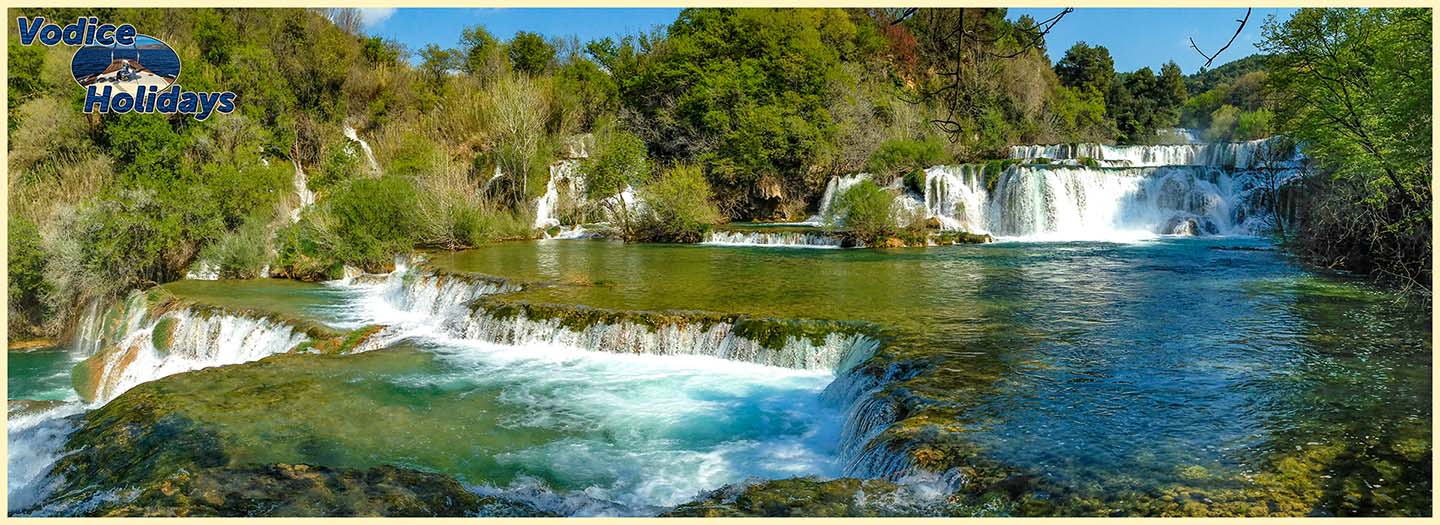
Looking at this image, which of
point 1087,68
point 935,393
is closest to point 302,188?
point 935,393

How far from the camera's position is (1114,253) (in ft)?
66.9

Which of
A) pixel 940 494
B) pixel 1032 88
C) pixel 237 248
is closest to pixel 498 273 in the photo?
pixel 237 248

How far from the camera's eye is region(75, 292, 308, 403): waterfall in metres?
12.2

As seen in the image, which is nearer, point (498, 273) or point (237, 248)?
point (498, 273)

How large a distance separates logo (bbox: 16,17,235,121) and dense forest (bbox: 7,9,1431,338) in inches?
20.2

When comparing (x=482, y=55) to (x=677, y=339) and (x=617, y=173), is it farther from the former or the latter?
(x=677, y=339)

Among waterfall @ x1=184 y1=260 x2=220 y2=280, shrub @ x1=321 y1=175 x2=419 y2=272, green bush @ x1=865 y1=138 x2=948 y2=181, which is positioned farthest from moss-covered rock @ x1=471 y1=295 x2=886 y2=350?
green bush @ x1=865 y1=138 x2=948 y2=181

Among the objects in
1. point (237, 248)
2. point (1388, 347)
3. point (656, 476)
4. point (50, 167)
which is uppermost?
point (50, 167)

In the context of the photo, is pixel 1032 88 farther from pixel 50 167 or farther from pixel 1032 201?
pixel 50 167

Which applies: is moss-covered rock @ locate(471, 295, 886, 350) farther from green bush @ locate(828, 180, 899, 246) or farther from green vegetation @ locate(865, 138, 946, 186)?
green vegetation @ locate(865, 138, 946, 186)

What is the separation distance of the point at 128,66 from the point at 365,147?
8751mm

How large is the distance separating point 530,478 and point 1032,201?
910 inches

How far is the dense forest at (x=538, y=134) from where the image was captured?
596 inches

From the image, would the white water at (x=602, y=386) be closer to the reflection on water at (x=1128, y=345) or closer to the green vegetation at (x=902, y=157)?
the reflection on water at (x=1128, y=345)
